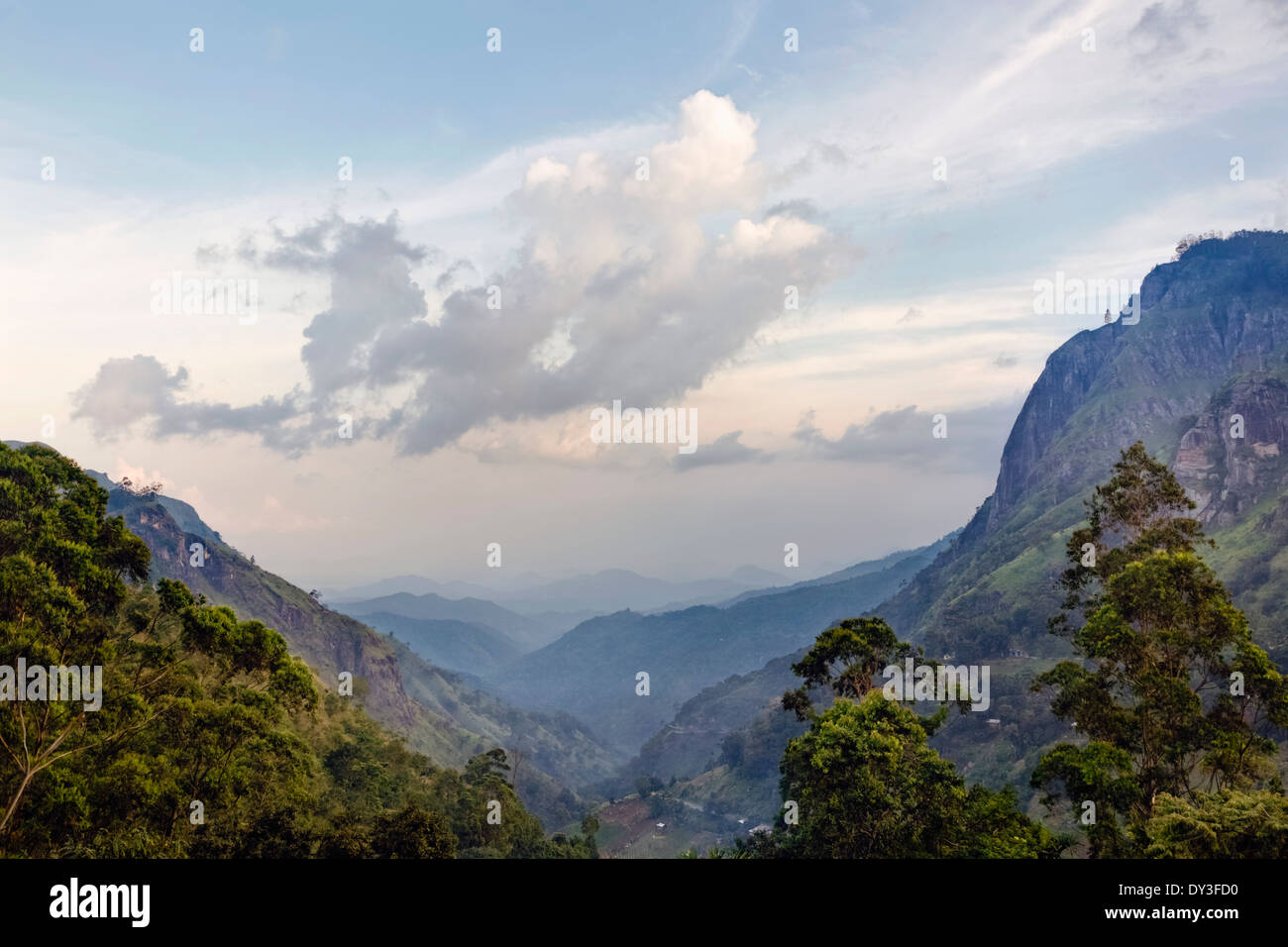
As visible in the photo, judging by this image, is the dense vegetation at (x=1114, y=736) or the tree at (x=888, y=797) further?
the tree at (x=888, y=797)

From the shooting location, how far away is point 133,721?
2214 centimetres

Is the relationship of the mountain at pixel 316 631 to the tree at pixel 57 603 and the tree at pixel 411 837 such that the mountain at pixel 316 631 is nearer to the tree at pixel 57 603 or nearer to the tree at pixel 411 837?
the tree at pixel 411 837

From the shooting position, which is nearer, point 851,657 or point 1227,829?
point 1227,829

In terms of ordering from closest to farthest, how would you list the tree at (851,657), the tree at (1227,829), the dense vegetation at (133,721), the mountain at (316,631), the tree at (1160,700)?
the tree at (1227,829)
the dense vegetation at (133,721)
the tree at (1160,700)
the tree at (851,657)
the mountain at (316,631)

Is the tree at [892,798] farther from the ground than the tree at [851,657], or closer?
closer

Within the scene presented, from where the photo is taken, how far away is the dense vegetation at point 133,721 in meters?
20.3

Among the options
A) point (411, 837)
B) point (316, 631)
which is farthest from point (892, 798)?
point (316, 631)

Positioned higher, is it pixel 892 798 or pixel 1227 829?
pixel 1227 829

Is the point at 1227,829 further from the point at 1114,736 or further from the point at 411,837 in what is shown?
the point at 411,837

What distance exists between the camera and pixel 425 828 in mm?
28156

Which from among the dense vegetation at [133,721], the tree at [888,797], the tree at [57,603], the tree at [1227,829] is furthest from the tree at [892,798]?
the tree at [57,603]

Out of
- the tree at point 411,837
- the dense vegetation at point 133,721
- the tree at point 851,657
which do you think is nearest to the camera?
the dense vegetation at point 133,721
